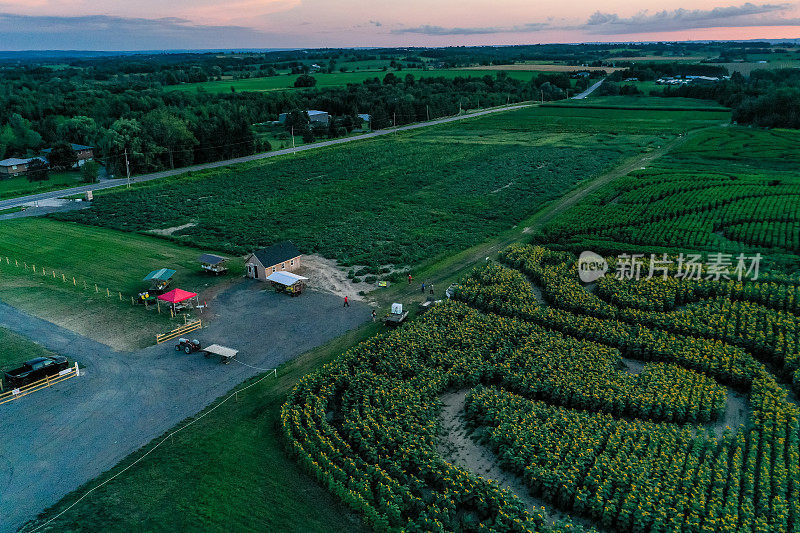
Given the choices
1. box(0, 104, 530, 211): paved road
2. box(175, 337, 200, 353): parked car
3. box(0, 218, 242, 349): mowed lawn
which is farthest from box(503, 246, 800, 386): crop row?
box(0, 104, 530, 211): paved road

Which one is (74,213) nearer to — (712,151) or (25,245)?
(25,245)

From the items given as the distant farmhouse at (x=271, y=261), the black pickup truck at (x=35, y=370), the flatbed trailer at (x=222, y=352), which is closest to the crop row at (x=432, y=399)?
the flatbed trailer at (x=222, y=352)

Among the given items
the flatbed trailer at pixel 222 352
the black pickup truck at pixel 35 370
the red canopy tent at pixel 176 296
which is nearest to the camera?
the black pickup truck at pixel 35 370

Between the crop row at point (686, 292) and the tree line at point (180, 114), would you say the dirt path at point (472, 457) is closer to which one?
the crop row at point (686, 292)

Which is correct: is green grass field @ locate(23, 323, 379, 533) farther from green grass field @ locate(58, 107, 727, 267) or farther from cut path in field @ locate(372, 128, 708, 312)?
green grass field @ locate(58, 107, 727, 267)

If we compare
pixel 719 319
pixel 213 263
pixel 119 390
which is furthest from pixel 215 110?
pixel 719 319

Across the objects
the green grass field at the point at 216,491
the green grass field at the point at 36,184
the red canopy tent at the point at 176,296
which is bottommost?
the green grass field at the point at 216,491

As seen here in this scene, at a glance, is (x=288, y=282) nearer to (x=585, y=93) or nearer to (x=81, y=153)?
(x=81, y=153)
